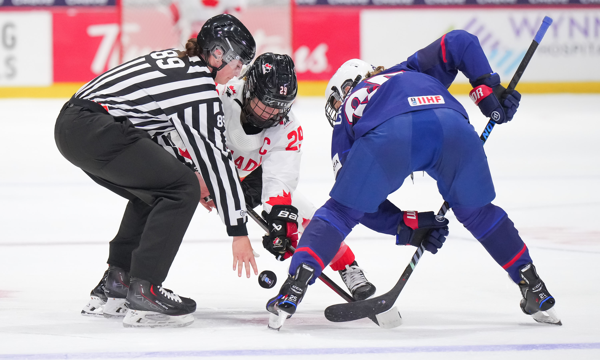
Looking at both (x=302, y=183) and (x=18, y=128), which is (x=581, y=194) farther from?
(x=18, y=128)

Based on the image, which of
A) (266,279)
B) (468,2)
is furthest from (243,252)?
(468,2)

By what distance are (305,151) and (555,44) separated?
491cm

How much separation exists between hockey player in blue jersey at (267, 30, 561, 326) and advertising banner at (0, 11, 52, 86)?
7851mm

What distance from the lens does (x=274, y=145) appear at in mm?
2668

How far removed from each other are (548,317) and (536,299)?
0.07 metres

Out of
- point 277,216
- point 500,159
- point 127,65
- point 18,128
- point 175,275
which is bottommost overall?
point 18,128

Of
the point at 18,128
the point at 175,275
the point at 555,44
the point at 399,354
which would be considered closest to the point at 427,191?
the point at 175,275

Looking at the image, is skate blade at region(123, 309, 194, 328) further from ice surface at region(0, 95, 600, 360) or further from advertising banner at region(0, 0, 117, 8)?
advertising banner at region(0, 0, 117, 8)

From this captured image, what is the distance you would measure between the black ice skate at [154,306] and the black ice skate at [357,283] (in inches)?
21.8

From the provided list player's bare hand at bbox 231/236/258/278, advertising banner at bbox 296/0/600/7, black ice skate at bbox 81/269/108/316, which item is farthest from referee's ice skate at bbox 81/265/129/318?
advertising banner at bbox 296/0/600/7

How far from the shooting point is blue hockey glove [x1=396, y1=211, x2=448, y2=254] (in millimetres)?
2393

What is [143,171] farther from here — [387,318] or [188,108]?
[387,318]

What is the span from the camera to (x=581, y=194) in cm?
465

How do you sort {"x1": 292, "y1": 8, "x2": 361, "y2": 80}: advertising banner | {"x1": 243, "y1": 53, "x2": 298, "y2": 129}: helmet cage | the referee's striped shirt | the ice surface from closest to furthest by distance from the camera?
the ice surface → the referee's striped shirt → {"x1": 243, "y1": 53, "x2": 298, "y2": 129}: helmet cage → {"x1": 292, "y1": 8, "x2": 361, "y2": 80}: advertising banner
